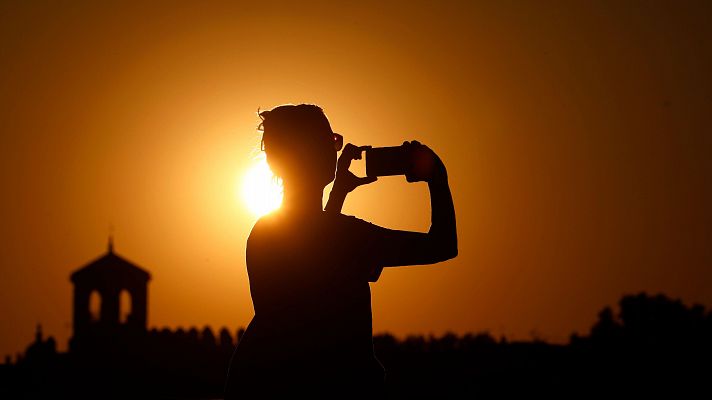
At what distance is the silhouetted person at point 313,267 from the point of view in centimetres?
367

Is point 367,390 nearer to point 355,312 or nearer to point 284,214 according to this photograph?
point 355,312

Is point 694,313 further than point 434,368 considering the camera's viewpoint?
Yes

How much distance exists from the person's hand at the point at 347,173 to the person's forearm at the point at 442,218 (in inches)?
14.4

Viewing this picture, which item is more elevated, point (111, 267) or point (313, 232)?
point (111, 267)

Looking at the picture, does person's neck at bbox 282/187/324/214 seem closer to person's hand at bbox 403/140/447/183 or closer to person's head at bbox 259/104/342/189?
person's head at bbox 259/104/342/189

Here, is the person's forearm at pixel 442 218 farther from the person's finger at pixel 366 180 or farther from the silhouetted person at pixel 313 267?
the person's finger at pixel 366 180

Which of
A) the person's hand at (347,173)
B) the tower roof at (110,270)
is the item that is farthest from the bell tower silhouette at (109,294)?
the person's hand at (347,173)

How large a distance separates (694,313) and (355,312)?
107899 millimetres

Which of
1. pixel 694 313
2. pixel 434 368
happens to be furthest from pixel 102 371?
pixel 694 313

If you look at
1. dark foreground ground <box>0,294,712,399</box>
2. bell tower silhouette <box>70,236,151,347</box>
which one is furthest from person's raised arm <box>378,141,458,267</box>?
bell tower silhouette <box>70,236,151,347</box>

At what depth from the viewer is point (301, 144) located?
385cm

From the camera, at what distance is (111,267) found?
6275cm

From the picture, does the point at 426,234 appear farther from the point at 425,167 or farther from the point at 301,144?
Answer: the point at 301,144

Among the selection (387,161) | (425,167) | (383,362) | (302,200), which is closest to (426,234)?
(425,167)
